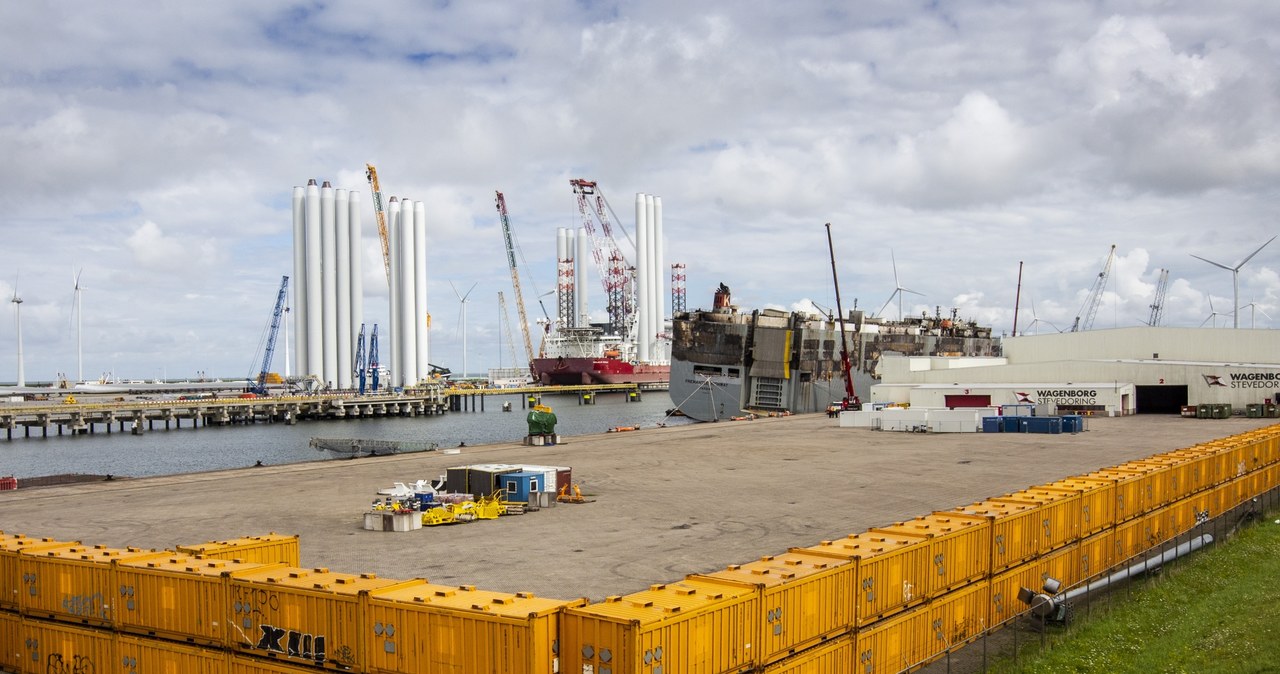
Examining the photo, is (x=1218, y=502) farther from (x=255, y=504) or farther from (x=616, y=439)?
(x=616, y=439)

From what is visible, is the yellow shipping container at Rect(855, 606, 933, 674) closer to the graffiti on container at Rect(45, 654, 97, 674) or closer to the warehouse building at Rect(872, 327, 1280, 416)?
the graffiti on container at Rect(45, 654, 97, 674)

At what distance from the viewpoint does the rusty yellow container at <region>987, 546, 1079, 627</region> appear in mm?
24297

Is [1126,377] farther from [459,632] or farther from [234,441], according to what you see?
[234,441]

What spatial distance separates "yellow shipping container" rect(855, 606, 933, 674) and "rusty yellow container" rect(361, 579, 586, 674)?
270 inches

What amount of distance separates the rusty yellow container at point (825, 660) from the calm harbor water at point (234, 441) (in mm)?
67094

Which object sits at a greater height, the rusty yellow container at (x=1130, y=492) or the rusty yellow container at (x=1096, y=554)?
the rusty yellow container at (x=1130, y=492)

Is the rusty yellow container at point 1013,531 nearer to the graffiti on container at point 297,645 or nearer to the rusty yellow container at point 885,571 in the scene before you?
the rusty yellow container at point 885,571

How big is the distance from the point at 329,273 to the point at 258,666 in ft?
593

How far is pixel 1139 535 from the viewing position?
32.0 metres

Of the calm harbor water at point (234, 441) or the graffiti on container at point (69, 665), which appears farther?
the calm harbor water at point (234, 441)

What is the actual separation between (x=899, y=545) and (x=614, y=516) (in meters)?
21.8

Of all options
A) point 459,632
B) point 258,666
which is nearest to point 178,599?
point 258,666

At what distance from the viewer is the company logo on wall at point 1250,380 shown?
9612cm

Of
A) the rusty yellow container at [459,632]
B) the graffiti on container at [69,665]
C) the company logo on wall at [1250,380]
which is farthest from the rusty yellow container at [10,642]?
the company logo on wall at [1250,380]
